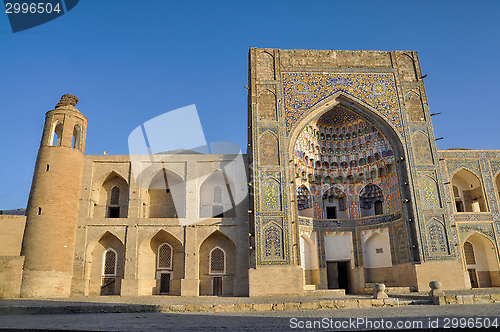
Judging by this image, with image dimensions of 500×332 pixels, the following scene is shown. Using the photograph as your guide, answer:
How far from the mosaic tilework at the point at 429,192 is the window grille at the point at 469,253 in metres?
3.51

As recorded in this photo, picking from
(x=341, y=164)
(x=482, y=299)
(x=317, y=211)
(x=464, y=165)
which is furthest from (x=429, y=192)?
(x=482, y=299)

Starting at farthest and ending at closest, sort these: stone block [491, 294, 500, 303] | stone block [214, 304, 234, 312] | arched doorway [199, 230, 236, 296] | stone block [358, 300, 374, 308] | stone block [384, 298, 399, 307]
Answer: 1. arched doorway [199, 230, 236, 296]
2. stone block [384, 298, 399, 307]
3. stone block [491, 294, 500, 303]
4. stone block [358, 300, 374, 308]
5. stone block [214, 304, 234, 312]

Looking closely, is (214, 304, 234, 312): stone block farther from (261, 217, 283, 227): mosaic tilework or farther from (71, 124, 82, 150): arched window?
(71, 124, 82, 150): arched window

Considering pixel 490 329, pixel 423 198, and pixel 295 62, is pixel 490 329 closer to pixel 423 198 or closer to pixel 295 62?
pixel 423 198

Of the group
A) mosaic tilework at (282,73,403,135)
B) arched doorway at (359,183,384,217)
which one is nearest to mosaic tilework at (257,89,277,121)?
mosaic tilework at (282,73,403,135)

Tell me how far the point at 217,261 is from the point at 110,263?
16.0 ft

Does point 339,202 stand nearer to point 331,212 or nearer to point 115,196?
point 331,212

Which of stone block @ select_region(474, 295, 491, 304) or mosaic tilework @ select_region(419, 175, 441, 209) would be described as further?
mosaic tilework @ select_region(419, 175, 441, 209)

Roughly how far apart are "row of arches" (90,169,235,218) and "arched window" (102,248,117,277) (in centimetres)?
181

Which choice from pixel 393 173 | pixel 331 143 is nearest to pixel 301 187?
pixel 331 143

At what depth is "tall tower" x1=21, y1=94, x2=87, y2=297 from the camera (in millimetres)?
16250

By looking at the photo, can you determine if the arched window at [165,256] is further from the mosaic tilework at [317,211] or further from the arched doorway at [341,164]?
the mosaic tilework at [317,211]

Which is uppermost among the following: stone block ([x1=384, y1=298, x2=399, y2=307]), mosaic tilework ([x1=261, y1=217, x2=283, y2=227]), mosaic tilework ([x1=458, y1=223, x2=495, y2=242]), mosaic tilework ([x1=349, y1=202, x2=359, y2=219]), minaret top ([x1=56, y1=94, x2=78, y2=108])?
minaret top ([x1=56, y1=94, x2=78, y2=108])

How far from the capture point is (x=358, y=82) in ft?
61.1
